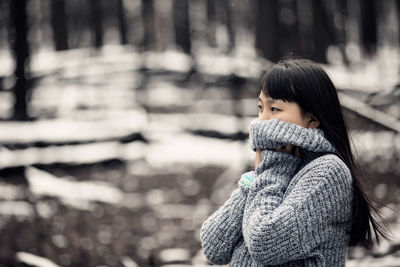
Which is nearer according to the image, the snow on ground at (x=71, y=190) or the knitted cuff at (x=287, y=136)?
the knitted cuff at (x=287, y=136)

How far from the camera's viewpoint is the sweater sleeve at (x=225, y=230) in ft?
5.01

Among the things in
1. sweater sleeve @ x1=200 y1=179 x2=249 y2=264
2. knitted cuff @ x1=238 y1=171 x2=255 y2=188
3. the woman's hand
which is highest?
the woman's hand

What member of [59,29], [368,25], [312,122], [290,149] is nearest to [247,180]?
[290,149]

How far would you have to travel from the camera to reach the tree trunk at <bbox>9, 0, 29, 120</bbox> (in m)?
3.02

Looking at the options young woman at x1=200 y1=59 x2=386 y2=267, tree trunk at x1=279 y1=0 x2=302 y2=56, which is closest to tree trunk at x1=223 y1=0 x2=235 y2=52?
tree trunk at x1=279 y1=0 x2=302 y2=56

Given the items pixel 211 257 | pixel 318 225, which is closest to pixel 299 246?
pixel 318 225

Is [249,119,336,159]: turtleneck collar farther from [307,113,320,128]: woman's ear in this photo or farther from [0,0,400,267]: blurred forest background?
[0,0,400,267]: blurred forest background

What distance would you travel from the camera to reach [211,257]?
156 centimetres

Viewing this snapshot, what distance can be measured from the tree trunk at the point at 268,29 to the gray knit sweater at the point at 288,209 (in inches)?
65.8

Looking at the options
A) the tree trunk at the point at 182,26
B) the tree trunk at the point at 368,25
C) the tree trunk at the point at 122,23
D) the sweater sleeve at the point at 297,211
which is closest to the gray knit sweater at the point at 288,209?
the sweater sleeve at the point at 297,211

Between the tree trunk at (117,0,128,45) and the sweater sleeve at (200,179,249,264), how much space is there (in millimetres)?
1730

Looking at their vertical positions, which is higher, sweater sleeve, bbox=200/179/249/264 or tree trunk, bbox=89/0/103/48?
tree trunk, bbox=89/0/103/48

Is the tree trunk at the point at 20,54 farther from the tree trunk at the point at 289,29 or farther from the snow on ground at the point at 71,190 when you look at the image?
the tree trunk at the point at 289,29

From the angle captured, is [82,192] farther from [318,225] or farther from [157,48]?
[318,225]
